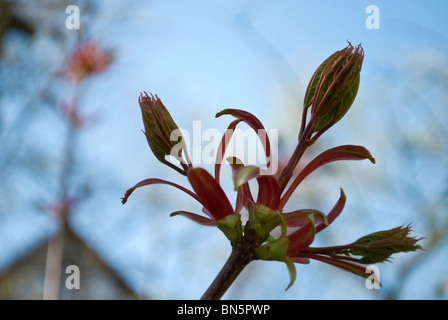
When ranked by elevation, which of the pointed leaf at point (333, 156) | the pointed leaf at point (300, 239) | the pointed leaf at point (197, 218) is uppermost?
the pointed leaf at point (333, 156)

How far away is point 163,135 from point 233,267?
12 cm

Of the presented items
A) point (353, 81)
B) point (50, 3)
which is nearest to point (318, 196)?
Result: point (50, 3)

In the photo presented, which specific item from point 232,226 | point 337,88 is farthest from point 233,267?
point 337,88

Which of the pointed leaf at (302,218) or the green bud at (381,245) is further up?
the pointed leaf at (302,218)

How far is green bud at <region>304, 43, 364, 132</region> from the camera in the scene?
426mm

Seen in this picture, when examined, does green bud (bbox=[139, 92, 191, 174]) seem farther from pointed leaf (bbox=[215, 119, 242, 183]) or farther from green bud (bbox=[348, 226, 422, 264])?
green bud (bbox=[348, 226, 422, 264])

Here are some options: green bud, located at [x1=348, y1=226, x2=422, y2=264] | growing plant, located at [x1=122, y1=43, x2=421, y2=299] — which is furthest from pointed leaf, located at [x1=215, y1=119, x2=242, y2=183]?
green bud, located at [x1=348, y1=226, x2=422, y2=264]

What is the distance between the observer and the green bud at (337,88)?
426mm

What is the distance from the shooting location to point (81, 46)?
81.0 inches

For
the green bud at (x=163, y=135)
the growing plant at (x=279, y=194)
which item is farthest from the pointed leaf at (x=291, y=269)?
the green bud at (x=163, y=135)

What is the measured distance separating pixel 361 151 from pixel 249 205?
0.10m

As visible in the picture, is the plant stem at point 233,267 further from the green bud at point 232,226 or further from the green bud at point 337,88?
the green bud at point 337,88
